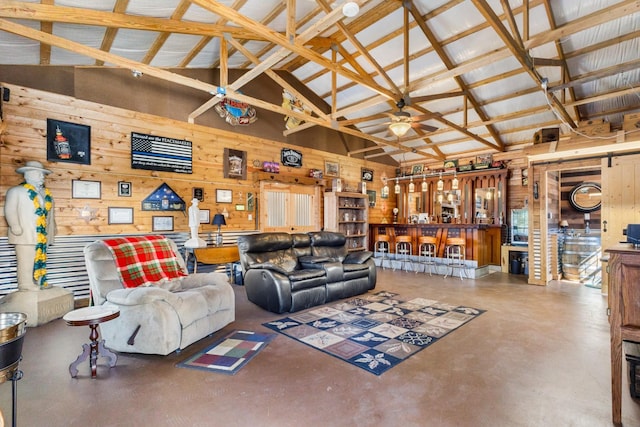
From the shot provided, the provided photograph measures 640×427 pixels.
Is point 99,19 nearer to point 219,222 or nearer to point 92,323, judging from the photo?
point 92,323

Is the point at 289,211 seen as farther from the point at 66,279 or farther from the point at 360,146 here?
the point at 66,279

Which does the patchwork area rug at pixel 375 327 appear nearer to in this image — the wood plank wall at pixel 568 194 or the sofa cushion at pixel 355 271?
the sofa cushion at pixel 355 271

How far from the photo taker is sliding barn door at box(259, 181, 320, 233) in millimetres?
7406

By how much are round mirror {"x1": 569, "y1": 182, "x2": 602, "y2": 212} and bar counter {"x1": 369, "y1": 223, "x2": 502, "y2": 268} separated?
105 inches

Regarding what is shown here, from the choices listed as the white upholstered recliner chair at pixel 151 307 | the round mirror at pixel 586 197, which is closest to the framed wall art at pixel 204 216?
the white upholstered recliner chair at pixel 151 307

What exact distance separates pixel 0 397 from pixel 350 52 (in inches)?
290

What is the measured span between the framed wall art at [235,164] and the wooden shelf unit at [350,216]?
2.45m

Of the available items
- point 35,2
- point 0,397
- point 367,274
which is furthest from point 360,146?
point 0,397

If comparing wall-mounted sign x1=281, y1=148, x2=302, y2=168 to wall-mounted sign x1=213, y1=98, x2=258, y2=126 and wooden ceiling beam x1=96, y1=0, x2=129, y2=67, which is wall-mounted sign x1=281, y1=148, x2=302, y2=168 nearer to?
wall-mounted sign x1=213, y1=98, x2=258, y2=126

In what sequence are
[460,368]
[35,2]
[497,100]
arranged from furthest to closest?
[497,100], [35,2], [460,368]

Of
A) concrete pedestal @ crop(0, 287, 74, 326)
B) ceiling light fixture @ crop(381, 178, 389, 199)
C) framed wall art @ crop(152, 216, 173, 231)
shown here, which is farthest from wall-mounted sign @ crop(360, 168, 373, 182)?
concrete pedestal @ crop(0, 287, 74, 326)

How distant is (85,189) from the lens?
5086 millimetres

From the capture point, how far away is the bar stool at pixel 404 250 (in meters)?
8.03

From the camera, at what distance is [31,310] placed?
3.94m
